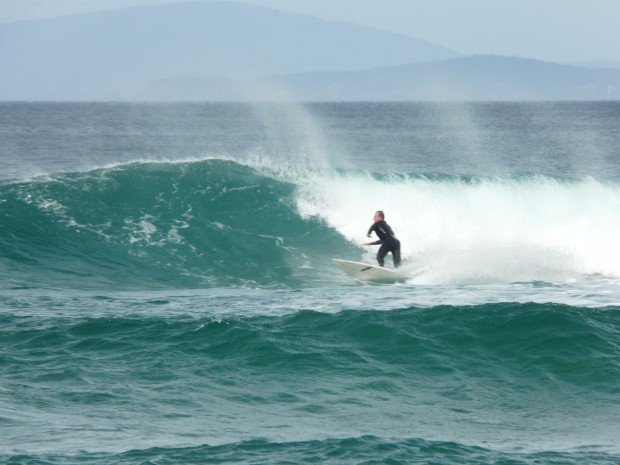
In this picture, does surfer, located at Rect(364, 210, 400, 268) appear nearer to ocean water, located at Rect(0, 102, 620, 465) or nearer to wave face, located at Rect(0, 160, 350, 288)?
ocean water, located at Rect(0, 102, 620, 465)

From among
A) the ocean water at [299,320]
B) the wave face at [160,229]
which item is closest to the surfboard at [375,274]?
the ocean water at [299,320]

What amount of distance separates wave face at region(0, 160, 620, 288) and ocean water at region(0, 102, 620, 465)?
0.28 ft

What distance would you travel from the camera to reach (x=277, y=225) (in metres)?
25.8

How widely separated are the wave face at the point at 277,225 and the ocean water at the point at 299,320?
0.08 m

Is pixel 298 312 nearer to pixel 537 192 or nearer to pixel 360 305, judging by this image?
pixel 360 305

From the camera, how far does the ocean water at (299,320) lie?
438 inches

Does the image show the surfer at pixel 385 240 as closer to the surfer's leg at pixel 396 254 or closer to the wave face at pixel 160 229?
the surfer's leg at pixel 396 254

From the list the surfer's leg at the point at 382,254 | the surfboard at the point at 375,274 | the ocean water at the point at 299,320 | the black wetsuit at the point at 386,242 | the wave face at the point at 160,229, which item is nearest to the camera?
the ocean water at the point at 299,320

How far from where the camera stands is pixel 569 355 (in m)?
14.2

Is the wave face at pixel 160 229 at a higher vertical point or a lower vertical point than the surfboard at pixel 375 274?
higher

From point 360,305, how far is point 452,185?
1380 centimetres

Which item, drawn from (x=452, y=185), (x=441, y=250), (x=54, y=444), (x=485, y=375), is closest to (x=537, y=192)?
(x=452, y=185)

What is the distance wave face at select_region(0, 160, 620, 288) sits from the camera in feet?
68.8

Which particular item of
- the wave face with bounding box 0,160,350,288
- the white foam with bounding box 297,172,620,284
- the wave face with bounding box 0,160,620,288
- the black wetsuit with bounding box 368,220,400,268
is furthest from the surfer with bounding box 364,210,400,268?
the wave face with bounding box 0,160,350,288
